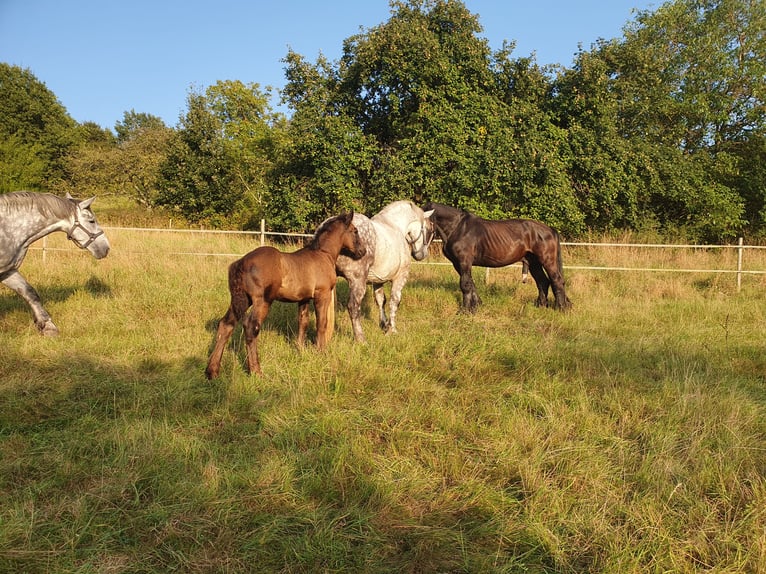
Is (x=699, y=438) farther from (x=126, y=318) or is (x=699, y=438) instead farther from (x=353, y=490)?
(x=126, y=318)

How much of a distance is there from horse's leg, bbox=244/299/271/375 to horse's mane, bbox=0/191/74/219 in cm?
341

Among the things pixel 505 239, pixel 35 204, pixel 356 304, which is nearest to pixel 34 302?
pixel 35 204

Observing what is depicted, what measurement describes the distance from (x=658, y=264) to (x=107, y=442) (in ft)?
40.2

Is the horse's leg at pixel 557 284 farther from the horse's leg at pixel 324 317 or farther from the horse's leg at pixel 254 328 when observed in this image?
the horse's leg at pixel 254 328

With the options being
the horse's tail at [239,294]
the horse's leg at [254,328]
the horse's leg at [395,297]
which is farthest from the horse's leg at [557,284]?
the horse's tail at [239,294]

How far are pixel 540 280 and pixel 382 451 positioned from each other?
252 inches

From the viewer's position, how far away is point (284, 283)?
183 inches

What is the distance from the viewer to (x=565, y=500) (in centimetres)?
259

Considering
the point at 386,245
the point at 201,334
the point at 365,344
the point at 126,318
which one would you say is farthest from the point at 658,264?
the point at 126,318

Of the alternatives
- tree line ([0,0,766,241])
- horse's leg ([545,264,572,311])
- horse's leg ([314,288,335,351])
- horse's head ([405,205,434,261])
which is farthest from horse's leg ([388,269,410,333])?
tree line ([0,0,766,241])

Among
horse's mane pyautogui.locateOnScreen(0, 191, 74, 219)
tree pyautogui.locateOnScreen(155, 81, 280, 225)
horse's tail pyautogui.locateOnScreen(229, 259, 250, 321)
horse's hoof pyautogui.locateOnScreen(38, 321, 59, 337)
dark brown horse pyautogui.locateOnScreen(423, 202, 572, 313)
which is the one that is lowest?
horse's hoof pyautogui.locateOnScreen(38, 321, 59, 337)

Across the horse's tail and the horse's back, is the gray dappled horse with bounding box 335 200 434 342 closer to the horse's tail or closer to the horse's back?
the horse's back

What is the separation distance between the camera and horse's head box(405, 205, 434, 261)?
23.2 ft

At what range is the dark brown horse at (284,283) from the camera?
4402 millimetres
